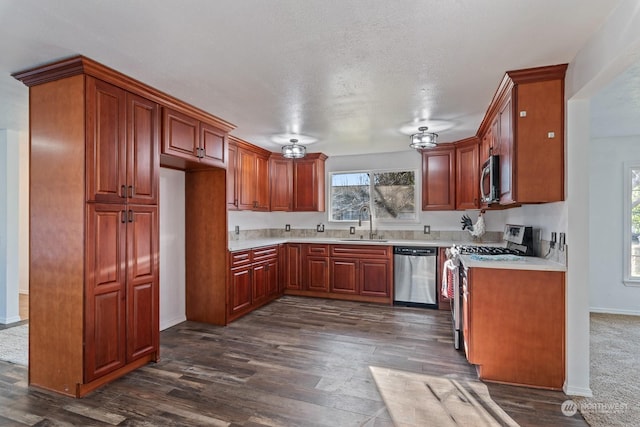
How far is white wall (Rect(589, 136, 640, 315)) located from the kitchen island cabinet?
2.64 m

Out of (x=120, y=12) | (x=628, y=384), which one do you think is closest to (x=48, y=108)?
(x=120, y=12)

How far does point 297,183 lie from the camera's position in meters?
5.48

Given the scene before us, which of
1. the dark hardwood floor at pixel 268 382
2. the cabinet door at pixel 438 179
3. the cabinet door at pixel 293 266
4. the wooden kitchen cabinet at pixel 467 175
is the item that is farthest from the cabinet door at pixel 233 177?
the wooden kitchen cabinet at pixel 467 175

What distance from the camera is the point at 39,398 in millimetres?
2287

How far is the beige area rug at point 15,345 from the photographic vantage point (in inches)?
115

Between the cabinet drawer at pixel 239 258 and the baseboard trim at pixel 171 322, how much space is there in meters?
0.89

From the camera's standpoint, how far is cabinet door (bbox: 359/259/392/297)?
468 centimetres

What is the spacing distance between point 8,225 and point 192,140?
2.73 metres

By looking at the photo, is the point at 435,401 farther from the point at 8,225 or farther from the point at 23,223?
the point at 23,223

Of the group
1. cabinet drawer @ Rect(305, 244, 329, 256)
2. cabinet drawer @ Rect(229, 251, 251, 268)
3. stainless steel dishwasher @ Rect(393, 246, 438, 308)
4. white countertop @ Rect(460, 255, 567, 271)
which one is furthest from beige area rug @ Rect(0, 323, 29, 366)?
stainless steel dishwasher @ Rect(393, 246, 438, 308)

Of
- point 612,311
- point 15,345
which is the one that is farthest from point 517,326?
point 15,345

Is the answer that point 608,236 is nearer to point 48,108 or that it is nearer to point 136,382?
point 136,382

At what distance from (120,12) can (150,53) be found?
17.7 inches

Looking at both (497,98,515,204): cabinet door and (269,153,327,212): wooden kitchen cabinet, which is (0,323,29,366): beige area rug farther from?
(497,98,515,204): cabinet door
